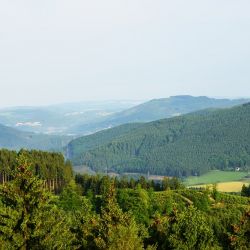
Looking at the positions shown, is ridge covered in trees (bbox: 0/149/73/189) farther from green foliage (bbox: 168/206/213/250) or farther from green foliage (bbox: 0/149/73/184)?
green foliage (bbox: 168/206/213/250)

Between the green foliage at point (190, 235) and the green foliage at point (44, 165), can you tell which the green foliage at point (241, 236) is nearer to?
the green foliage at point (190, 235)

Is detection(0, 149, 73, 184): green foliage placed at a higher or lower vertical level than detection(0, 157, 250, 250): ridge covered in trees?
lower

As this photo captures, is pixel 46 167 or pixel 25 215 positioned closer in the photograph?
pixel 25 215

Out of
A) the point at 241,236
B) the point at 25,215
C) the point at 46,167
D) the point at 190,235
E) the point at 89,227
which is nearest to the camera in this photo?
the point at 25,215

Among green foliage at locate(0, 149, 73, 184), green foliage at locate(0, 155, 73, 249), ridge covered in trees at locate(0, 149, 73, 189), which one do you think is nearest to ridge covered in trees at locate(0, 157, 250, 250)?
green foliage at locate(0, 155, 73, 249)

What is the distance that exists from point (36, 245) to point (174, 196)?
80.3 m

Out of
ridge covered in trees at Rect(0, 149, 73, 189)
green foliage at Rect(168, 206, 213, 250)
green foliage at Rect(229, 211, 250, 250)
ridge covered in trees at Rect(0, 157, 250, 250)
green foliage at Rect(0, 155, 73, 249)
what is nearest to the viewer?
green foliage at Rect(0, 155, 73, 249)

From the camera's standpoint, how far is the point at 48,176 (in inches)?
5305

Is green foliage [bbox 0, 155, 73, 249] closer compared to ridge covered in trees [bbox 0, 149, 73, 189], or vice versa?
green foliage [bbox 0, 155, 73, 249]

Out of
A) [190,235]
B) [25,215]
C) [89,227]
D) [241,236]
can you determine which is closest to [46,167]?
Answer: [89,227]

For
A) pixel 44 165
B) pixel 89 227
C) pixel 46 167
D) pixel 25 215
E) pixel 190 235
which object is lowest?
pixel 46 167

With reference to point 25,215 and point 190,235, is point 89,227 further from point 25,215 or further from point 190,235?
point 25,215

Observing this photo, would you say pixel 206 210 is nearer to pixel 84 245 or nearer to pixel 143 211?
pixel 143 211

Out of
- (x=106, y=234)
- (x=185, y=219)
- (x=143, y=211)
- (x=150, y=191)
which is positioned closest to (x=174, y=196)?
(x=150, y=191)
